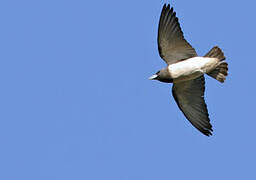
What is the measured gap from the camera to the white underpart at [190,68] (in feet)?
40.4

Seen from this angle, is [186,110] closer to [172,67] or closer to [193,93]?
[193,93]

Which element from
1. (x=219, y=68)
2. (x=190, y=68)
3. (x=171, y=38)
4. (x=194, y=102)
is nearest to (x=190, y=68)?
(x=190, y=68)

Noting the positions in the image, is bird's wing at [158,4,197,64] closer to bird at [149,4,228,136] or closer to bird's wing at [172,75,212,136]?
bird at [149,4,228,136]

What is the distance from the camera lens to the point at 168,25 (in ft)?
40.7

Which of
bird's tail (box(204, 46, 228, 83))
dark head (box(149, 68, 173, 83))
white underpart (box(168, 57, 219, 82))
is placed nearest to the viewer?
white underpart (box(168, 57, 219, 82))

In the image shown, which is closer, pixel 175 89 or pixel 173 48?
pixel 173 48

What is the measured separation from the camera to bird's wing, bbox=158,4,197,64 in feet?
40.7

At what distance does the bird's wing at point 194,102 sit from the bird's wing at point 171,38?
2.87 ft

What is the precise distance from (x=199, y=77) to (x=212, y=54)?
640 millimetres

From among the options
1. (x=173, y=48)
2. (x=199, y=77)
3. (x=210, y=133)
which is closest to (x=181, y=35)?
(x=173, y=48)

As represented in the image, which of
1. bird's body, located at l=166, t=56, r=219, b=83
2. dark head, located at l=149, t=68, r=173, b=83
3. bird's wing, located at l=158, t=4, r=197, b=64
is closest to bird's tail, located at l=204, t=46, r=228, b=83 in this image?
bird's body, located at l=166, t=56, r=219, b=83

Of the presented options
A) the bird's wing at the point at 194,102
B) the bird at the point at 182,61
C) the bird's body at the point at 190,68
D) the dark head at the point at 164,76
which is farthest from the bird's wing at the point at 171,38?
the bird's wing at the point at 194,102

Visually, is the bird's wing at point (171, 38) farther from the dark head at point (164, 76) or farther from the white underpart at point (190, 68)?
the dark head at point (164, 76)

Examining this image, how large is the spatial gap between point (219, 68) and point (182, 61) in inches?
40.8
